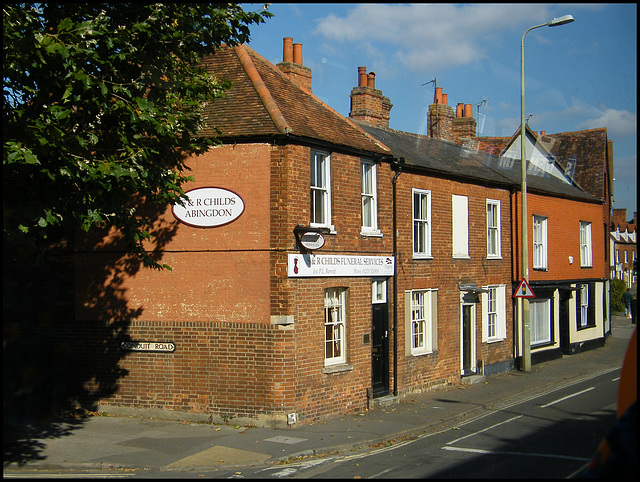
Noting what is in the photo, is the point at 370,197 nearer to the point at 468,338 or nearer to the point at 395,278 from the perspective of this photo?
the point at 395,278

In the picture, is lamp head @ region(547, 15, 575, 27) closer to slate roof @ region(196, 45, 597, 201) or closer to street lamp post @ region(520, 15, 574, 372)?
street lamp post @ region(520, 15, 574, 372)

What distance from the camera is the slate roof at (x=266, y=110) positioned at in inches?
574

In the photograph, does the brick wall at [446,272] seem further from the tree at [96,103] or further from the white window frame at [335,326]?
the tree at [96,103]

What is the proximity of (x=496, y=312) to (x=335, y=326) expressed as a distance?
9.34m

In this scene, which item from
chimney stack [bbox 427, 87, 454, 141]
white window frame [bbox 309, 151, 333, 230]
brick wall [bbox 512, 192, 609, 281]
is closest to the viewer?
white window frame [bbox 309, 151, 333, 230]

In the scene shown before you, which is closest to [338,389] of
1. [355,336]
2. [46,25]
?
[355,336]

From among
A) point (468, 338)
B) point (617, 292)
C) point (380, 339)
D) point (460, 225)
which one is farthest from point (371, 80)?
point (617, 292)

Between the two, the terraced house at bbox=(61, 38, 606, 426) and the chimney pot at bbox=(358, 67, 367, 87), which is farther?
the chimney pot at bbox=(358, 67, 367, 87)

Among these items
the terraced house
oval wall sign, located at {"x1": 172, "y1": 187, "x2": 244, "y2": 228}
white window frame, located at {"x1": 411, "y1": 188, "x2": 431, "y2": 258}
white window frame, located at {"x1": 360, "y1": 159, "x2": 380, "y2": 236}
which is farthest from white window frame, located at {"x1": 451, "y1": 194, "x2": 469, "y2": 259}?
oval wall sign, located at {"x1": 172, "y1": 187, "x2": 244, "y2": 228}

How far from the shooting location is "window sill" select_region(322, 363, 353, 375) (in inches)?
594

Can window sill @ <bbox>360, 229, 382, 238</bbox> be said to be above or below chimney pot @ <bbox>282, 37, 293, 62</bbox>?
below

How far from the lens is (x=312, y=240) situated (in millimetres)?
14469

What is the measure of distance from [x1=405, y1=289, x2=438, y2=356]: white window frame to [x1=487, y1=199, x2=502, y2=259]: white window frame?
4.26 meters

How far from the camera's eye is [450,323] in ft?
66.3
